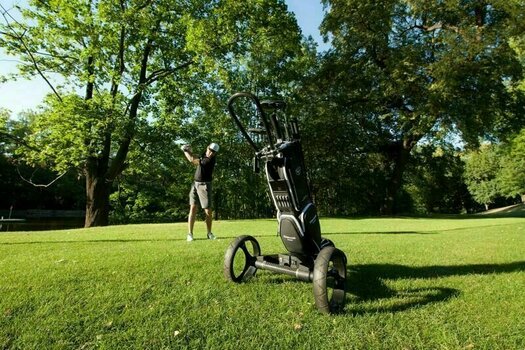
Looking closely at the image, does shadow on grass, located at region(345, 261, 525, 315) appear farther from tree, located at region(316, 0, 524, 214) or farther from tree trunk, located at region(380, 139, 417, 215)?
tree trunk, located at region(380, 139, 417, 215)

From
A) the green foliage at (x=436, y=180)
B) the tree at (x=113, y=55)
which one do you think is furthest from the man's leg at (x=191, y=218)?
the green foliage at (x=436, y=180)

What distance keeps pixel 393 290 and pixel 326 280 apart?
133 cm

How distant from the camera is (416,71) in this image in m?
22.0

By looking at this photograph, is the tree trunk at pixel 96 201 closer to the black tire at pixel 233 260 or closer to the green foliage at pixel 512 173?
the black tire at pixel 233 260

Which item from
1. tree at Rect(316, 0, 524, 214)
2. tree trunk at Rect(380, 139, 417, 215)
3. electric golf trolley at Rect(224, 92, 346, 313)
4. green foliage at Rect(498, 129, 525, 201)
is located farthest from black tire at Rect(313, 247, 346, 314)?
green foliage at Rect(498, 129, 525, 201)

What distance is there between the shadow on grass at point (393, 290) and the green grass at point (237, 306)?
0.05 ft

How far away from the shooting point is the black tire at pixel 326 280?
3.35 meters

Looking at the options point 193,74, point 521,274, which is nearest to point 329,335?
point 521,274

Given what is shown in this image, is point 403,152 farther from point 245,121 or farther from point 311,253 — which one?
point 311,253

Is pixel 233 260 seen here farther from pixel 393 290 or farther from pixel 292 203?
pixel 393 290

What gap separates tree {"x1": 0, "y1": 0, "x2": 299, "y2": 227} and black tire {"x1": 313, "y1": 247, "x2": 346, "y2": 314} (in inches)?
601

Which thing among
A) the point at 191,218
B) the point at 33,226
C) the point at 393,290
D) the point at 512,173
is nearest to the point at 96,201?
the point at 191,218

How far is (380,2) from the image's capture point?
23.2m

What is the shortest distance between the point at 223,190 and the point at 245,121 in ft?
23.4
